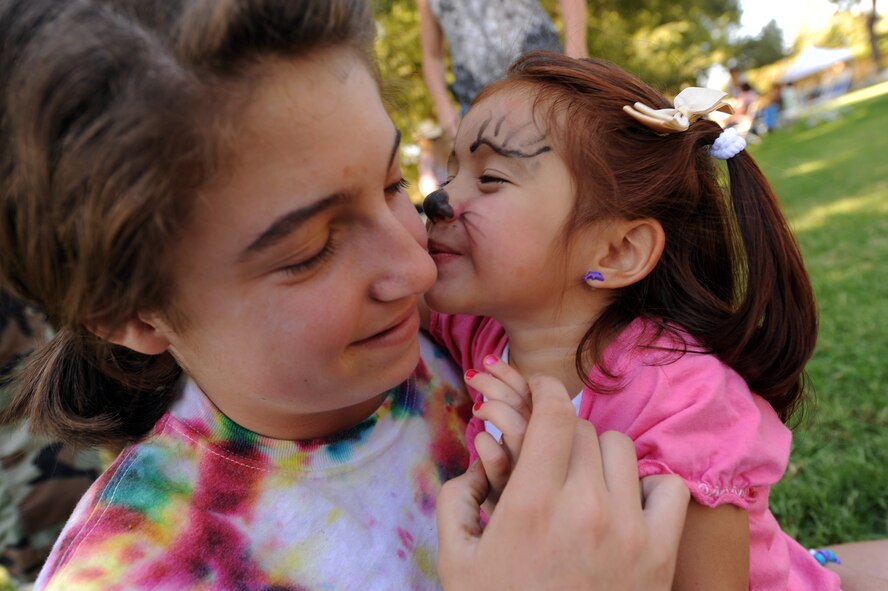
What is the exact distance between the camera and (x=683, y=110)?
175cm

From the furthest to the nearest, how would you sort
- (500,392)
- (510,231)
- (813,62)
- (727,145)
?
(813,62), (727,145), (510,231), (500,392)

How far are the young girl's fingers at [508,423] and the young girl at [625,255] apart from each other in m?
0.20

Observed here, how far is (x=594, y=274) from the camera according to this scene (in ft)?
5.77

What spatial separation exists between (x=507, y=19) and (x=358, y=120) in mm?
2426

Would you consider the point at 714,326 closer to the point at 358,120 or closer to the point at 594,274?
the point at 594,274

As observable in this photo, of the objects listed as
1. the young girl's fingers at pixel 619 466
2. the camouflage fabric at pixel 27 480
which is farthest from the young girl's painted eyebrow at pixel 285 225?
the camouflage fabric at pixel 27 480

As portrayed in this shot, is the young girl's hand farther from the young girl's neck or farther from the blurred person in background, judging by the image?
the blurred person in background

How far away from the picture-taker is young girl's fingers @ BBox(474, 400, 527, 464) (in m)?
1.32

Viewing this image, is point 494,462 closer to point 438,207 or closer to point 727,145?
point 438,207

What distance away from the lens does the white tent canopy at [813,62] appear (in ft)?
129

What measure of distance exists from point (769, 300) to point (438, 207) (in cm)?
86

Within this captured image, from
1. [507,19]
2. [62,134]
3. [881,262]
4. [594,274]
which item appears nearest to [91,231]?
[62,134]

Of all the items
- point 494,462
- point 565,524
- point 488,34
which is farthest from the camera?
point 488,34

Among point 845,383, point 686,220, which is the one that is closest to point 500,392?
point 686,220
